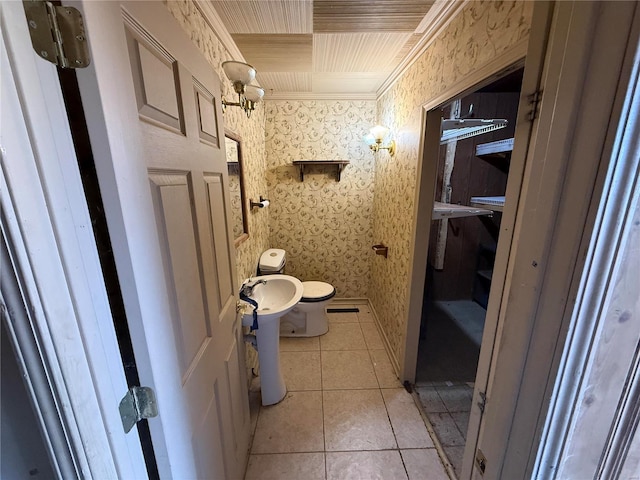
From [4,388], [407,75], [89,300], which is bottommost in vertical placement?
[4,388]

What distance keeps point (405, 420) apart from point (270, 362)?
0.95 meters

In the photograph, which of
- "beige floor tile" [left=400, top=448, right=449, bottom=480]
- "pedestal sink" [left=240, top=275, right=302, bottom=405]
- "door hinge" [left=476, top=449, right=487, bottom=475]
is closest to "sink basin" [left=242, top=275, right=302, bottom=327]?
"pedestal sink" [left=240, top=275, right=302, bottom=405]

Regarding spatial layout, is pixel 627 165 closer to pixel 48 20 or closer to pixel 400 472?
pixel 48 20

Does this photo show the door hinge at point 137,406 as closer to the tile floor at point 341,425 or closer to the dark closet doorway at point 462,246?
the tile floor at point 341,425

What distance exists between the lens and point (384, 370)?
206 cm

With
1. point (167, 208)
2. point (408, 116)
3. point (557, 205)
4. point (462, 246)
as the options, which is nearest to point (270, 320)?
point (167, 208)

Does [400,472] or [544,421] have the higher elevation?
[544,421]

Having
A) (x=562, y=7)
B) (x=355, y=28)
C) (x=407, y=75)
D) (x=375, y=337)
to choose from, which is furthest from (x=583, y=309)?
(x=375, y=337)

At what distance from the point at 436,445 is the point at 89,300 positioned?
1858mm

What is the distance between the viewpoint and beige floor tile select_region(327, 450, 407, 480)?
1.35m

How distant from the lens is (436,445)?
4.90ft

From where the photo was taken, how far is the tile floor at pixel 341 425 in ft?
4.55

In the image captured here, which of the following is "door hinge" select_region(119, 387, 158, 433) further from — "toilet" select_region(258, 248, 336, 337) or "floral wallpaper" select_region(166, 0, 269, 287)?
"toilet" select_region(258, 248, 336, 337)

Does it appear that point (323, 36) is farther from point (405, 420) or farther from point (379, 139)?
point (405, 420)
